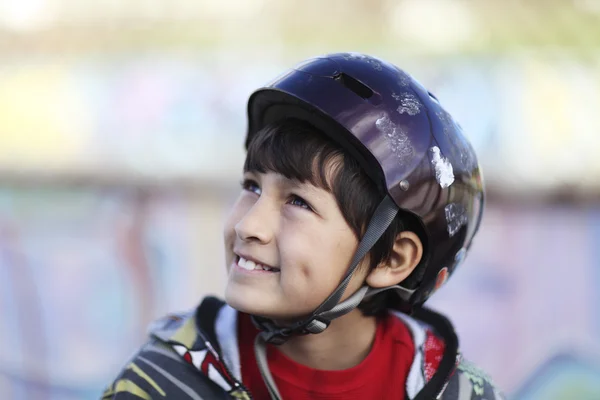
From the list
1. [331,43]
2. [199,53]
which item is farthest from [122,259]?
[331,43]

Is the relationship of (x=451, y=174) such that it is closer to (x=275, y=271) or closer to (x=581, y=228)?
(x=275, y=271)

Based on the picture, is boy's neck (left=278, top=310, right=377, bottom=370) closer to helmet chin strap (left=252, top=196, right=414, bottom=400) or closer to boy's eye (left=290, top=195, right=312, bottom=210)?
helmet chin strap (left=252, top=196, right=414, bottom=400)

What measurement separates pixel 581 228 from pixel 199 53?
13.5 ft

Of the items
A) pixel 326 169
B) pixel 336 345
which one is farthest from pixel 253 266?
pixel 336 345

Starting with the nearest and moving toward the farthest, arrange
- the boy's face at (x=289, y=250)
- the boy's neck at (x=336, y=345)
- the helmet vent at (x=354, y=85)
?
the boy's face at (x=289, y=250), the helmet vent at (x=354, y=85), the boy's neck at (x=336, y=345)

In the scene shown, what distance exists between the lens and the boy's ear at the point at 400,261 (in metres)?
2.41

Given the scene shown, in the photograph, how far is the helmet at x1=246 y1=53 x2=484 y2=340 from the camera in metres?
2.26

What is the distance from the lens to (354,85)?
2.38 m

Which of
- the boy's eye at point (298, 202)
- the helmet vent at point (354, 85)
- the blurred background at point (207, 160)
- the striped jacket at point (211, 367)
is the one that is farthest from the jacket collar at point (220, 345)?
the blurred background at point (207, 160)

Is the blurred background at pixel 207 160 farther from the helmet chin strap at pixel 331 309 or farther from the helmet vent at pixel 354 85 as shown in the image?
the helmet vent at pixel 354 85

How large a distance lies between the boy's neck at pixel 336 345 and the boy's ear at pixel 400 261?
24 centimetres

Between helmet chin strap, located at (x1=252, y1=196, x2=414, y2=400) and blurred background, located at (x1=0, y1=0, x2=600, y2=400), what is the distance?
3.74 m

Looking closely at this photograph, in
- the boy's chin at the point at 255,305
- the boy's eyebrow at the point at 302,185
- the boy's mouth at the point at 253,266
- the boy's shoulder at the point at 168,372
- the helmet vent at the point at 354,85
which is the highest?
the helmet vent at the point at 354,85

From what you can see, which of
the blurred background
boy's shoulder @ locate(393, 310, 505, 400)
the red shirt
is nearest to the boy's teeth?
the red shirt
